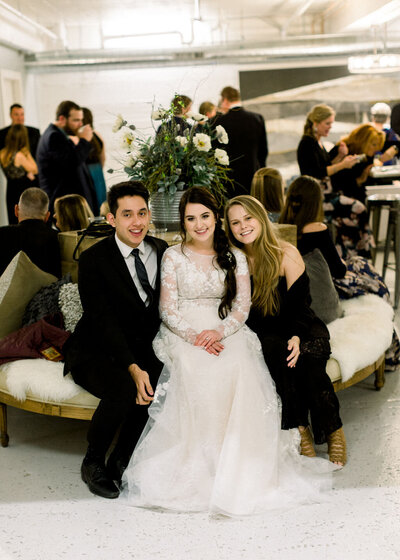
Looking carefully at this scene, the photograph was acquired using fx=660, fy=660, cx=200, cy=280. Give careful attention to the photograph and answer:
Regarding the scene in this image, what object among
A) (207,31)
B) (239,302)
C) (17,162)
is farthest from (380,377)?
(207,31)

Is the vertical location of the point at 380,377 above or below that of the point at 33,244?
below

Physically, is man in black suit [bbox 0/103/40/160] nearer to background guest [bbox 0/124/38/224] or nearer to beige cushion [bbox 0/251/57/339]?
background guest [bbox 0/124/38/224]

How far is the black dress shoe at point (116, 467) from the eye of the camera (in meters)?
2.85

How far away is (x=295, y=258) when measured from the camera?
10.5ft

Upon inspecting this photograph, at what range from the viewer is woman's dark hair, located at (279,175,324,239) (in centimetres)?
407

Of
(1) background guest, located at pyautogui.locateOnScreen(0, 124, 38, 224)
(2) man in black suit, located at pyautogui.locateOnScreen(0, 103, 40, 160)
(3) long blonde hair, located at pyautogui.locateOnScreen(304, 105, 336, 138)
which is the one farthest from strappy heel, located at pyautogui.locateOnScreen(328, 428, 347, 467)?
(2) man in black suit, located at pyautogui.locateOnScreen(0, 103, 40, 160)

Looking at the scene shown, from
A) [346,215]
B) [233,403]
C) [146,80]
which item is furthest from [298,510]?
[146,80]

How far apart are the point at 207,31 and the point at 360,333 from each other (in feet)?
23.0

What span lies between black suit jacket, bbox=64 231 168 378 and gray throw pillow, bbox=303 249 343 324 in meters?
0.98

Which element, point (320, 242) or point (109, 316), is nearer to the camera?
point (109, 316)

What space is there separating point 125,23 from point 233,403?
25.9 feet

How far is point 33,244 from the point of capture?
12.6ft

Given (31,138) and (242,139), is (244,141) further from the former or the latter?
(31,138)

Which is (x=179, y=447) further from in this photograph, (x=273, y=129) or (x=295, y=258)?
(x=273, y=129)
